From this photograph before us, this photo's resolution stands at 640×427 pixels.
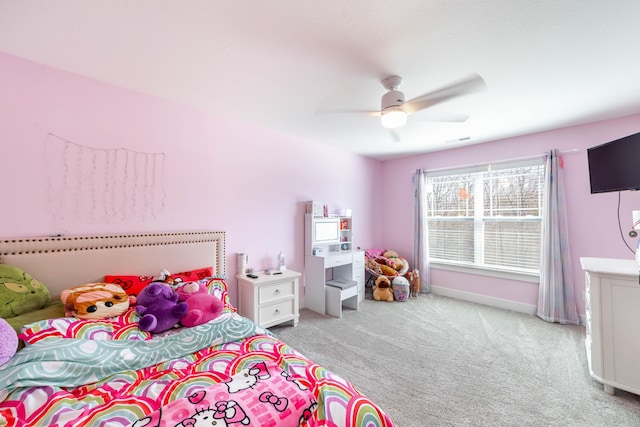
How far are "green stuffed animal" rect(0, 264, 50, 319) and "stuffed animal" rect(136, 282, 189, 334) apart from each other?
0.57 m

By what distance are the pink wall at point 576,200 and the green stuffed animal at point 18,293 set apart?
4.72 metres

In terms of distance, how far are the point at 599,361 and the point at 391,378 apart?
1522 millimetres

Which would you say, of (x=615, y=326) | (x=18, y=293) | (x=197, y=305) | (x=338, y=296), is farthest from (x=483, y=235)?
(x=18, y=293)

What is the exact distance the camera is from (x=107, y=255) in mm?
2111

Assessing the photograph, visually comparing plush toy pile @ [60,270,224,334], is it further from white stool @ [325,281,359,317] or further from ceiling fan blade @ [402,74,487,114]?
ceiling fan blade @ [402,74,487,114]

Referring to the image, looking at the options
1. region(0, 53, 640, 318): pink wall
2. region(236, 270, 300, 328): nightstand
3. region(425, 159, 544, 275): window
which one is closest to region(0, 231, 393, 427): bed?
region(0, 53, 640, 318): pink wall

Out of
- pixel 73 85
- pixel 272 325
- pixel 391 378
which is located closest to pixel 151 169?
pixel 73 85

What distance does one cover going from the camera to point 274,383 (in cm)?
110

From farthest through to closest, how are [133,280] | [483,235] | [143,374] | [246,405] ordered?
[483,235] < [133,280] < [143,374] < [246,405]

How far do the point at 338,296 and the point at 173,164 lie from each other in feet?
8.00

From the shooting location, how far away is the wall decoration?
2.00 m

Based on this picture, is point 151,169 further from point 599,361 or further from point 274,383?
point 599,361

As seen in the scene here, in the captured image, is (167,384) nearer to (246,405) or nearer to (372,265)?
(246,405)

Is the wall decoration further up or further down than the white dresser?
further up
